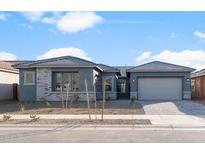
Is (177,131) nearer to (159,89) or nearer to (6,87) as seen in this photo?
(159,89)

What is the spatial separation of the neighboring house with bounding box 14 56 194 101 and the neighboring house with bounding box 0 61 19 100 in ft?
10.1

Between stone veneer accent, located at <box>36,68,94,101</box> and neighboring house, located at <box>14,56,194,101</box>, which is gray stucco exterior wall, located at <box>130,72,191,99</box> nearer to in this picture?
neighboring house, located at <box>14,56,194,101</box>

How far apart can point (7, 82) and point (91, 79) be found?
Result: 9.51m

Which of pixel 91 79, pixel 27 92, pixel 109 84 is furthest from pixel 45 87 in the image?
pixel 109 84

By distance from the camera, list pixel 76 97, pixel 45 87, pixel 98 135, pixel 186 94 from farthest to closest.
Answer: pixel 186 94, pixel 45 87, pixel 76 97, pixel 98 135

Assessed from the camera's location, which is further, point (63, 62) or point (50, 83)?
point (50, 83)

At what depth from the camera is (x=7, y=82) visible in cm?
3100

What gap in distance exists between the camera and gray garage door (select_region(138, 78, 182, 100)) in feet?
94.6

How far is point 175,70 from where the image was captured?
28.6 meters

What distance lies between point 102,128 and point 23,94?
16322 millimetres

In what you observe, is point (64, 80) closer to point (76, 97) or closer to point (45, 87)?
point (45, 87)

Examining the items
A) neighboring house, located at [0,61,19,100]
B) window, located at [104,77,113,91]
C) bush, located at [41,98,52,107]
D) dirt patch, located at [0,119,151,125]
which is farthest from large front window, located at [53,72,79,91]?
dirt patch, located at [0,119,151,125]

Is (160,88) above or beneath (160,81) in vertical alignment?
beneath
